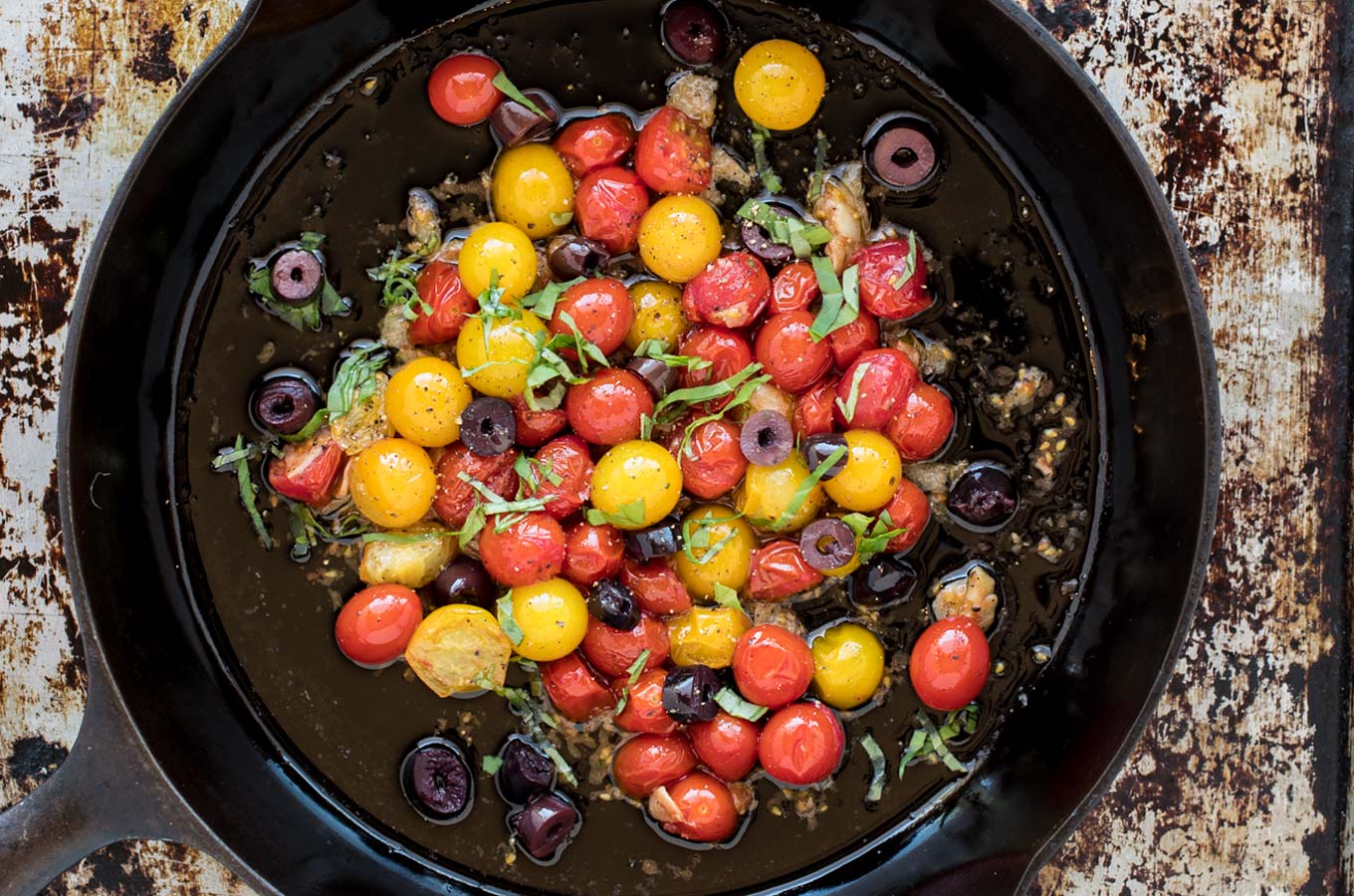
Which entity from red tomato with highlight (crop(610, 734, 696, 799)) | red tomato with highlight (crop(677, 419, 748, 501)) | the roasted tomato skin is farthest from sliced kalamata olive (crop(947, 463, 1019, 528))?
the roasted tomato skin

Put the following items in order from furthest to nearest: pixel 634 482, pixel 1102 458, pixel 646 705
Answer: pixel 1102 458 → pixel 646 705 → pixel 634 482

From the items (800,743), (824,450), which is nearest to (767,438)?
(824,450)

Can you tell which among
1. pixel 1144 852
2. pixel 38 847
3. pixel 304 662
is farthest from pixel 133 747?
pixel 1144 852

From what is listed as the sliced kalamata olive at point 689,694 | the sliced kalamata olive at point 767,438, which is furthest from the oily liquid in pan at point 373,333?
the sliced kalamata olive at point 767,438

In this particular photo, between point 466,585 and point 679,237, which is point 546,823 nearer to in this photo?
point 466,585

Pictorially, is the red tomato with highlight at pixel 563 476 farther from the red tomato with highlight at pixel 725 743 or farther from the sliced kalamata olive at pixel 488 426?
the red tomato with highlight at pixel 725 743

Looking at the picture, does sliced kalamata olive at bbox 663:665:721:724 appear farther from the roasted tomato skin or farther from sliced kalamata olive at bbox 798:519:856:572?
the roasted tomato skin
